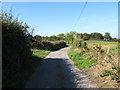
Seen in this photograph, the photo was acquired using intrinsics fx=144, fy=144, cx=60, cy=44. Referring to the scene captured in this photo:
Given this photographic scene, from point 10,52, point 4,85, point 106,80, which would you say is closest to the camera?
point 4,85

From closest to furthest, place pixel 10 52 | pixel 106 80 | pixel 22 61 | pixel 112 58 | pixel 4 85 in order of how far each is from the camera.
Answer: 1. pixel 4 85
2. pixel 10 52
3. pixel 106 80
4. pixel 22 61
5. pixel 112 58

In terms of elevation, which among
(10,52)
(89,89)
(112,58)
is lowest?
(89,89)

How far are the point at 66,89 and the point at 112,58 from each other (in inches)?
231

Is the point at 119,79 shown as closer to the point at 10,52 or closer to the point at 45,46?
the point at 10,52

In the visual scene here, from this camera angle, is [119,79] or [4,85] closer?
[4,85]

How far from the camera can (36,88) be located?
20.5 feet

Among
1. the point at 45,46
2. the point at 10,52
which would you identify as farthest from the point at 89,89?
the point at 45,46

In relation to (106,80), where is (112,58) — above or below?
above

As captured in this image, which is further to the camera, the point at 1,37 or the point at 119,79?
the point at 119,79

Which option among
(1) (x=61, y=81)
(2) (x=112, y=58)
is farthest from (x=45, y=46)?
(1) (x=61, y=81)

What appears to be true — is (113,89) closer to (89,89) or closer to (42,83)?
(89,89)

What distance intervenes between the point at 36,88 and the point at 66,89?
1304 mm

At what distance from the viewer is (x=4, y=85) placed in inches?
225

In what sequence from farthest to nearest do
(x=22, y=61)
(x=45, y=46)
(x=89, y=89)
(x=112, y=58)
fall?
(x=45, y=46)
(x=112, y=58)
(x=22, y=61)
(x=89, y=89)
